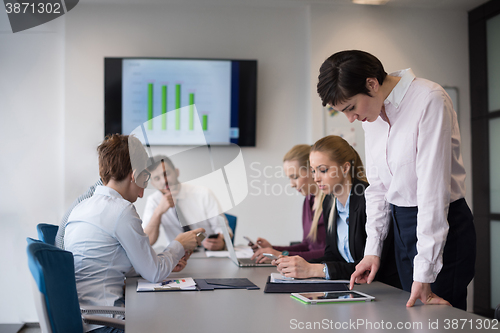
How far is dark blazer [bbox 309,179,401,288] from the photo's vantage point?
149 cm

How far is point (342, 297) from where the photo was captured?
121cm

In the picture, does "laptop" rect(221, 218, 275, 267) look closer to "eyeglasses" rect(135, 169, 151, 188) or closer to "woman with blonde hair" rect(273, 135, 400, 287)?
"woman with blonde hair" rect(273, 135, 400, 287)

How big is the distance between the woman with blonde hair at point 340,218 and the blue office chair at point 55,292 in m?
0.70

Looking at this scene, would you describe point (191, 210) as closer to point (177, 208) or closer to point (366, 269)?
point (177, 208)

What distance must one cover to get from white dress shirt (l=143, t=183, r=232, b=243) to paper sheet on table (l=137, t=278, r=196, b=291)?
2.77ft

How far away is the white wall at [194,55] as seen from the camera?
343 centimetres

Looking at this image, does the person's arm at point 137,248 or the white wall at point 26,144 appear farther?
the white wall at point 26,144

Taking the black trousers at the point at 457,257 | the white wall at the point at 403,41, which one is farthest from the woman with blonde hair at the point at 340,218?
the white wall at the point at 403,41

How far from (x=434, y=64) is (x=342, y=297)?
3.19 metres

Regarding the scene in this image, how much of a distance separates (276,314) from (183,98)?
9.03ft

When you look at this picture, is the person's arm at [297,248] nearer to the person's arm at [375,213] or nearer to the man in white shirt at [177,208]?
the man in white shirt at [177,208]

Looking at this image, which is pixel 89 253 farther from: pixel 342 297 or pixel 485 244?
pixel 485 244

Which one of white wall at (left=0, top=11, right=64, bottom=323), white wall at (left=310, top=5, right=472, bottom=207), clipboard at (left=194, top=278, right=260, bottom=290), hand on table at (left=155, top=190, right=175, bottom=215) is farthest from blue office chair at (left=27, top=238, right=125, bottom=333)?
white wall at (left=310, top=5, right=472, bottom=207)

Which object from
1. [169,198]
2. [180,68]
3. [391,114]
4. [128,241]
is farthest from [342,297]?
[180,68]
